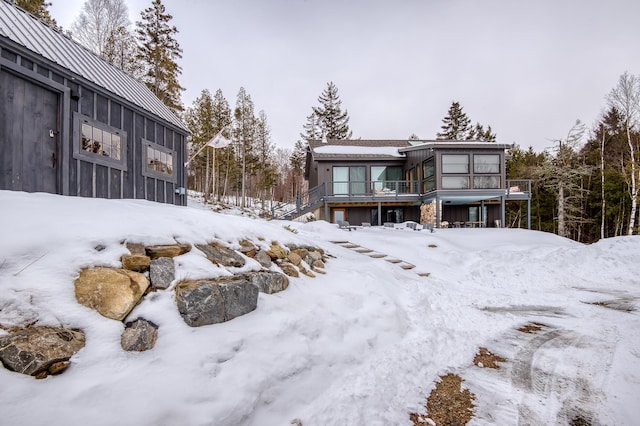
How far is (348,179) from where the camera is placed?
18.6 meters

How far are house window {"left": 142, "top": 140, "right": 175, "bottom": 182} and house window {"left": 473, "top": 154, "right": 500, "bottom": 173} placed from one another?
52.4ft

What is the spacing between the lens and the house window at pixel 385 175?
18.7 meters

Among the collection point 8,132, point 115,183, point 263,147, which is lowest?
point 115,183

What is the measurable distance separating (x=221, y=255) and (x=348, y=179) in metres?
15.4

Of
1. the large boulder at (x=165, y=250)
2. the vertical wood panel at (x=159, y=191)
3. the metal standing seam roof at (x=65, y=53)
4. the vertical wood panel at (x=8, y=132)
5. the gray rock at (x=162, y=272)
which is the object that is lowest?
the gray rock at (x=162, y=272)

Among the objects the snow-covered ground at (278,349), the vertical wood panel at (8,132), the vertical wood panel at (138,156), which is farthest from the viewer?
the vertical wood panel at (138,156)

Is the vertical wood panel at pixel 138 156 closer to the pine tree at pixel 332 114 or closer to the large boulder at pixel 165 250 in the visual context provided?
the large boulder at pixel 165 250

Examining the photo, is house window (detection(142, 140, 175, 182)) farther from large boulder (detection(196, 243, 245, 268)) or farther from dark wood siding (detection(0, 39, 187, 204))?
large boulder (detection(196, 243, 245, 268))

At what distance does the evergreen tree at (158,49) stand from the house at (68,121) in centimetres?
1084

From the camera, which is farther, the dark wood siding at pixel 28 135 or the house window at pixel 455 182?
the house window at pixel 455 182

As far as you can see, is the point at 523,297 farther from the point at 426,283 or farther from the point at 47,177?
the point at 47,177

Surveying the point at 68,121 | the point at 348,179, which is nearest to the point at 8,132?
the point at 68,121

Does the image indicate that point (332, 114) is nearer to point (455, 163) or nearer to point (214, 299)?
point (455, 163)

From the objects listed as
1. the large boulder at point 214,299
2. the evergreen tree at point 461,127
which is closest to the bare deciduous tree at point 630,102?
the evergreen tree at point 461,127
